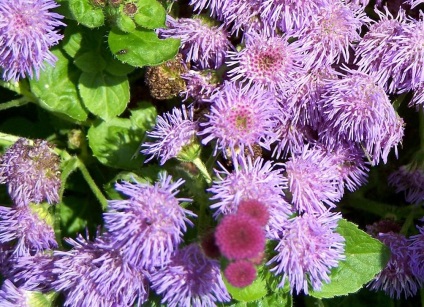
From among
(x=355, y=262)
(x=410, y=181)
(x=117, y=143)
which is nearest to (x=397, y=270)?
(x=355, y=262)

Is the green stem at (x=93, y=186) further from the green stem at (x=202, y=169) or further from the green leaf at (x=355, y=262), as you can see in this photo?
the green leaf at (x=355, y=262)

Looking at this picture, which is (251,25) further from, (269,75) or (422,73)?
(422,73)

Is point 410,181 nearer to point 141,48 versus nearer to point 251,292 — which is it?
point 251,292

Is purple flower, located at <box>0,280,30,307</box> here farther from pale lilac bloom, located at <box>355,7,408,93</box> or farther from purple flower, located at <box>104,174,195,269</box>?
pale lilac bloom, located at <box>355,7,408,93</box>

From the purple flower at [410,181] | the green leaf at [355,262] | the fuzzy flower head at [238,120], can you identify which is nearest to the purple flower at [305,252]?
the green leaf at [355,262]

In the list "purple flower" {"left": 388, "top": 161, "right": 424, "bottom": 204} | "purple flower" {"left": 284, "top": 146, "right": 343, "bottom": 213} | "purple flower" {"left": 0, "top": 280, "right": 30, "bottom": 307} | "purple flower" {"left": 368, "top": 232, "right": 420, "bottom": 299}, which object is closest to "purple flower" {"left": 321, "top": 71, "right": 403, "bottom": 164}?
"purple flower" {"left": 284, "top": 146, "right": 343, "bottom": 213}

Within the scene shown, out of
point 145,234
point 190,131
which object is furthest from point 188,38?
point 145,234
